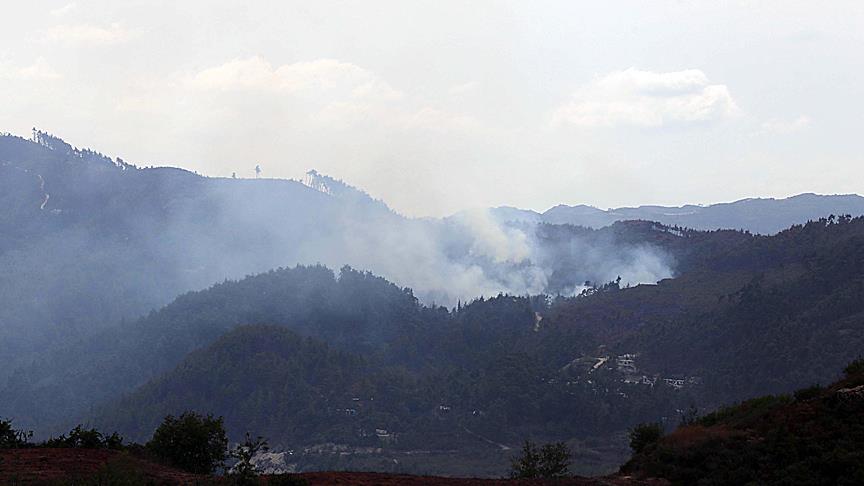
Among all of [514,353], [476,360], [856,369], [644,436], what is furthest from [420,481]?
[476,360]

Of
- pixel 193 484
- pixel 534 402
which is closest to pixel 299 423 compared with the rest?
pixel 534 402

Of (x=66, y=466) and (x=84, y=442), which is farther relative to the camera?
(x=84, y=442)

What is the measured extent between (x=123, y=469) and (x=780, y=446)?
81.6 ft

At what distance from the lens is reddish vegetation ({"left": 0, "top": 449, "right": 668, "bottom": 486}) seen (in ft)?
112

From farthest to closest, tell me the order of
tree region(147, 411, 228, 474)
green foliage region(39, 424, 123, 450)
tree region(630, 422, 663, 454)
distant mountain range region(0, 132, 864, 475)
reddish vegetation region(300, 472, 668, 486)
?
1. distant mountain range region(0, 132, 864, 475)
2. tree region(630, 422, 663, 454)
3. tree region(147, 411, 228, 474)
4. green foliage region(39, 424, 123, 450)
5. reddish vegetation region(300, 472, 668, 486)

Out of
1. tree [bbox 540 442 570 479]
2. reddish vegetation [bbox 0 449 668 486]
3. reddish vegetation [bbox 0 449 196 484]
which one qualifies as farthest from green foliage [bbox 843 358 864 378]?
reddish vegetation [bbox 0 449 196 484]

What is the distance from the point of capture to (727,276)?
6811 inches

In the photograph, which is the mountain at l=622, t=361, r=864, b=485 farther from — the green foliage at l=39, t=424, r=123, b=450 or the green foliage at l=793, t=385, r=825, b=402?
the green foliage at l=39, t=424, r=123, b=450

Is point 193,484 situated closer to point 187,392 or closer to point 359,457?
point 359,457

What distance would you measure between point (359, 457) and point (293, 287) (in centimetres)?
7578

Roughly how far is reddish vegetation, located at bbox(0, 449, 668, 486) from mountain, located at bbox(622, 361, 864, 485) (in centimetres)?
187

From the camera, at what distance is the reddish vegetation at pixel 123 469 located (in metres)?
A: 34.0

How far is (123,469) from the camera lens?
33375mm

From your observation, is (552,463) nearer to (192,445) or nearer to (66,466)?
(192,445)
